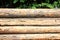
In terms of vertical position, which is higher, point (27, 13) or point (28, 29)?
point (27, 13)

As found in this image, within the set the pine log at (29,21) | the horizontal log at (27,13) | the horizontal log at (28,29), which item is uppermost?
the horizontal log at (27,13)

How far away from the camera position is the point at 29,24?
2152 millimetres

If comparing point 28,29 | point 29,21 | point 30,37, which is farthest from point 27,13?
point 30,37

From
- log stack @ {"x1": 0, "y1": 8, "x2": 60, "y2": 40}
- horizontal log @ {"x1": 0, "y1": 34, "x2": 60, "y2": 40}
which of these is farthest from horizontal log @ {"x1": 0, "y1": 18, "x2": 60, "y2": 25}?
horizontal log @ {"x1": 0, "y1": 34, "x2": 60, "y2": 40}

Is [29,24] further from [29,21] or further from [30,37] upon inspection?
[30,37]

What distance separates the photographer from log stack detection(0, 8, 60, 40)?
2133 mm

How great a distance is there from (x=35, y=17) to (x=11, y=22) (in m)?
0.33

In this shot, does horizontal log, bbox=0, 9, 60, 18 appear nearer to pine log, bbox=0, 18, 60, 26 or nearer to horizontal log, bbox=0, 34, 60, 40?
pine log, bbox=0, 18, 60, 26

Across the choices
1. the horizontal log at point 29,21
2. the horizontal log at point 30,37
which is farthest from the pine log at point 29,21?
the horizontal log at point 30,37

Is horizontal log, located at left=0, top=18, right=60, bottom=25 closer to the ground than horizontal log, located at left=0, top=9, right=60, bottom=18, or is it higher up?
closer to the ground

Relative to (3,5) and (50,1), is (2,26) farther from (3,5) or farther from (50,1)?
(50,1)

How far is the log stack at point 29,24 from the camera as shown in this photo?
2133mm

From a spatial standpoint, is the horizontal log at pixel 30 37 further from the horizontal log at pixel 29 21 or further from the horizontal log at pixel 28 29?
Answer: the horizontal log at pixel 29 21

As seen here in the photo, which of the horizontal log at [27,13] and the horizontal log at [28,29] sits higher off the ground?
the horizontal log at [27,13]
